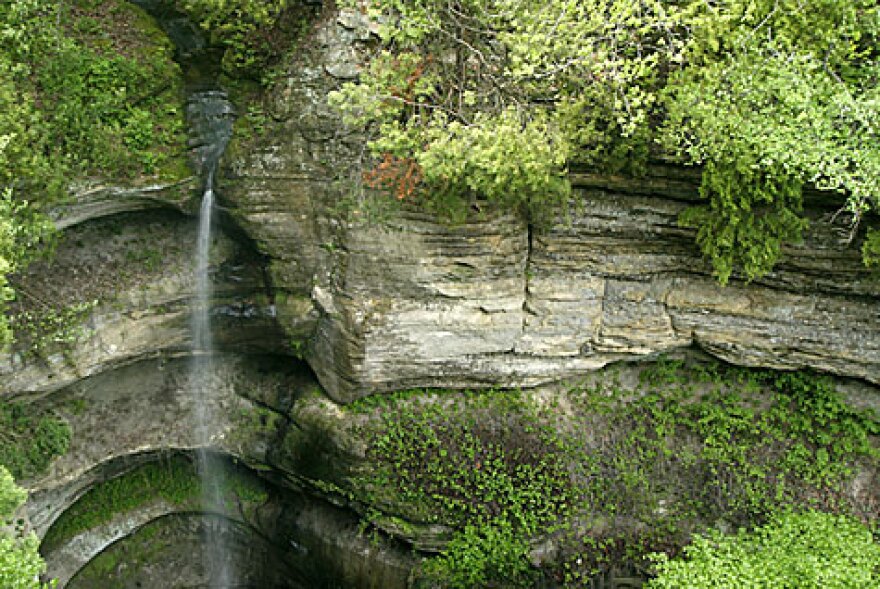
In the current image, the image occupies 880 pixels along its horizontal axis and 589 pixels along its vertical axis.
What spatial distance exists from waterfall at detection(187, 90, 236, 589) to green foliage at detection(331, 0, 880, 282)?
301 cm

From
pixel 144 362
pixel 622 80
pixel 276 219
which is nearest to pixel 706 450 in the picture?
pixel 622 80

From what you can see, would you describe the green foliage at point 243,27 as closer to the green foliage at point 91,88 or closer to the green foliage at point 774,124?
the green foliage at point 91,88

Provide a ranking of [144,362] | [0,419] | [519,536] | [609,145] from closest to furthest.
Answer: [609,145] → [0,419] → [519,536] → [144,362]

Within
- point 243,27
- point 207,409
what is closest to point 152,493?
point 207,409

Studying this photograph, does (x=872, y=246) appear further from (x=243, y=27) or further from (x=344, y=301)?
(x=243, y=27)

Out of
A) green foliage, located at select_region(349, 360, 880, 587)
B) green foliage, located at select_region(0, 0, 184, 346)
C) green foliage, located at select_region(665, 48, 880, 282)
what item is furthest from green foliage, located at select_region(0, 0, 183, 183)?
green foliage, located at select_region(665, 48, 880, 282)

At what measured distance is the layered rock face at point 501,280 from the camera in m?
9.27

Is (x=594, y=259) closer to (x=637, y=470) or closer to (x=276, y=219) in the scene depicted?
(x=637, y=470)

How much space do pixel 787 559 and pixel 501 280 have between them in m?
5.39

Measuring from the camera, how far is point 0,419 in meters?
9.69

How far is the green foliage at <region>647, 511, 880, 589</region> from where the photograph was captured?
848 cm

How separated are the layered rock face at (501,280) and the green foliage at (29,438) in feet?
13.2

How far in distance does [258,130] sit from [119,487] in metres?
7.55

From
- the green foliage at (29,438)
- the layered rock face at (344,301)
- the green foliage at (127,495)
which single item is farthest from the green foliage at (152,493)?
the green foliage at (29,438)
